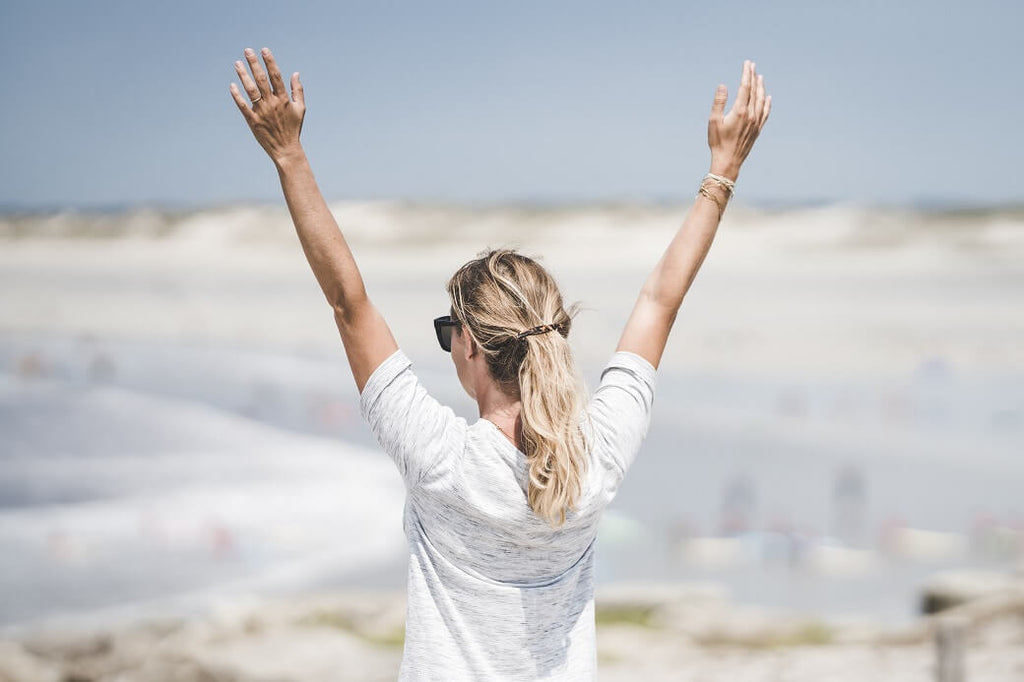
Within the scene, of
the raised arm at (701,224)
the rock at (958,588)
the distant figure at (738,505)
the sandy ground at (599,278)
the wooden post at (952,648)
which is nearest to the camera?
the raised arm at (701,224)

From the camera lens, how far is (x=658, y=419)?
420 inches

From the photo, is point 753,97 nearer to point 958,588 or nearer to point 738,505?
point 958,588

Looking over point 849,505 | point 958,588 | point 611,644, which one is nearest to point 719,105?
point 611,644

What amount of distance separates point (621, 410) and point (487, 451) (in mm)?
205

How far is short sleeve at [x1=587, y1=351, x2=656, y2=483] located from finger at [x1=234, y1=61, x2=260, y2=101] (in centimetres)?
58

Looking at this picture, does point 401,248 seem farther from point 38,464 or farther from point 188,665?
point 188,665

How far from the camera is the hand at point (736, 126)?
1521mm

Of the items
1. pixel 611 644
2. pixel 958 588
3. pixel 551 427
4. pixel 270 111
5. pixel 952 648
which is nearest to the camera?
pixel 551 427

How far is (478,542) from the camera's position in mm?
1224

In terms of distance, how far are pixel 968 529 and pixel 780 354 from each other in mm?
5027

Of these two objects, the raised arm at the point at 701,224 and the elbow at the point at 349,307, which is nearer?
the elbow at the point at 349,307

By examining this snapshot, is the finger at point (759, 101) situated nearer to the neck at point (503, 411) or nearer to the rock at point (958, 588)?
the neck at point (503, 411)

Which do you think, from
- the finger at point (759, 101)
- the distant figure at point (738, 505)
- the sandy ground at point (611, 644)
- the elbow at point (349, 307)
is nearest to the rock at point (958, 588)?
the sandy ground at point (611, 644)

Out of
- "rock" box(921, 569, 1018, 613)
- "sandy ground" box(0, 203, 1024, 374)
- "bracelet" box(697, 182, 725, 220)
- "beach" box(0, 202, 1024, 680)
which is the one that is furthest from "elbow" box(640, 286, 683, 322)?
"sandy ground" box(0, 203, 1024, 374)
